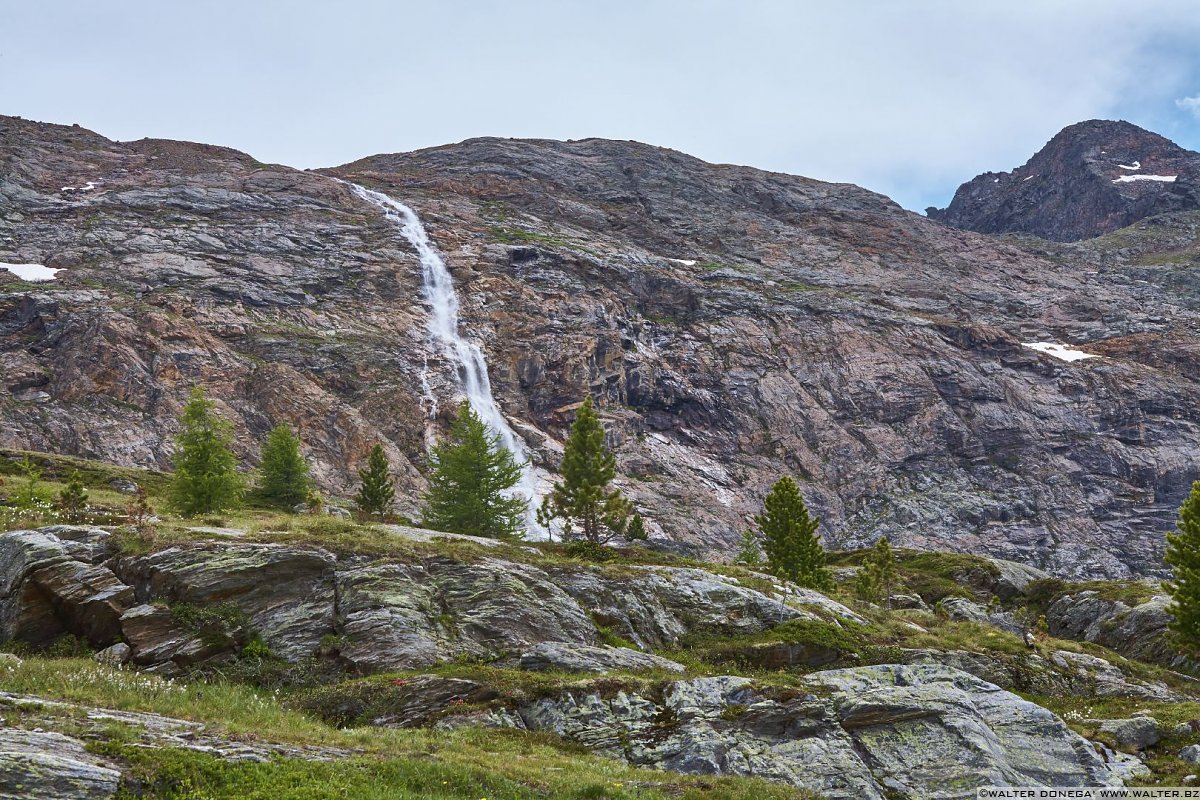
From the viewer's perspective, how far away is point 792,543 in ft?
154

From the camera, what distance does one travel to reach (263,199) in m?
123

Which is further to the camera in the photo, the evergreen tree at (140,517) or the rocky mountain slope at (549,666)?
the evergreen tree at (140,517)

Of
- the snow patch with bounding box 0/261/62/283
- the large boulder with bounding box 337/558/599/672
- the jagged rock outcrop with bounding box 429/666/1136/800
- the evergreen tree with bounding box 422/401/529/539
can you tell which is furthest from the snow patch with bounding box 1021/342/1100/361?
the snow patch with bounding box 0/261/62/283

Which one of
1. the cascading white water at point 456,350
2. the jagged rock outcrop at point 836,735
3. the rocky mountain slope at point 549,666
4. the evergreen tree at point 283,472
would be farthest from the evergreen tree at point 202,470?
the cascading white water at point 456,350

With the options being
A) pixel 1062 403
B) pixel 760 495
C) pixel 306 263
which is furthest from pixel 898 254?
pixel 306 263

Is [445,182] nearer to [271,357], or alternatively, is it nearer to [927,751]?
[271,357]

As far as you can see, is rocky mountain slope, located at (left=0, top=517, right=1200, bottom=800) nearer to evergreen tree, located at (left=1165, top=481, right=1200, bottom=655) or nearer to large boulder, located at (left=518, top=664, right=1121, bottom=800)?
large boulder, located at (left=518, top=664, right=1121, bottom=800)

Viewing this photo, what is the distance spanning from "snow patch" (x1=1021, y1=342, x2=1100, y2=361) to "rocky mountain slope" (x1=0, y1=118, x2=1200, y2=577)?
1906 millimetres

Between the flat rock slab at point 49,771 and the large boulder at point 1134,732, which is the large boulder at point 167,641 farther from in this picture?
the large boulder at point 1134,732

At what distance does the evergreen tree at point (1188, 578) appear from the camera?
110 ft

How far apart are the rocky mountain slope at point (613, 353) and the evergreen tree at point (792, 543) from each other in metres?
33.1

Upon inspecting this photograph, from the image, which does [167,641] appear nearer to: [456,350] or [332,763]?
[332,763]

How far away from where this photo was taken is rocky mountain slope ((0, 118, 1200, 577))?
8162cm

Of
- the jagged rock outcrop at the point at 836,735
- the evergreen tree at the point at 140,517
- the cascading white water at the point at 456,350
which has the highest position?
the cascading white water at the point at 456,350
